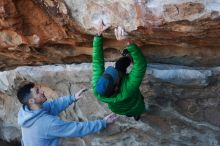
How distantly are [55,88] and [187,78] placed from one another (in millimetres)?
1355

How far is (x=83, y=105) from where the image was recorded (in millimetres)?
4441

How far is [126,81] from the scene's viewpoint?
11.2ft

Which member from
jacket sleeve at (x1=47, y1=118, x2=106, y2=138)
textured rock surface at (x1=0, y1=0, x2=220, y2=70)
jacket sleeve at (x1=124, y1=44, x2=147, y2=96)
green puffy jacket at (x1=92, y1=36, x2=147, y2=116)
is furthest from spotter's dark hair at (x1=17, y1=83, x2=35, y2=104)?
jacket sleeve at (x1=124, y1=44, x2=147, y2=96)

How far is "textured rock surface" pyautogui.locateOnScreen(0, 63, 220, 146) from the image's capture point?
149 inches

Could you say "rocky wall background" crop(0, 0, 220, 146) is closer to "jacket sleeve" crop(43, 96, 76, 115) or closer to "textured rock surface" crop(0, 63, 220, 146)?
"textured rock surface" crop(0, 63, 220, 146)

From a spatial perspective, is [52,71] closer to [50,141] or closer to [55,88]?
[55,88]

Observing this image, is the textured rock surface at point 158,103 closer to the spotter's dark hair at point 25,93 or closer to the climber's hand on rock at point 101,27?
the climber's hand on rock at point 101,27

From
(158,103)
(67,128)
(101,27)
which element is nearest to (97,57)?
(101,27)

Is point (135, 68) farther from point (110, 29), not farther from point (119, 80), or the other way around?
point (110, 29)

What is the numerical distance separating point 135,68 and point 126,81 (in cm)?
13

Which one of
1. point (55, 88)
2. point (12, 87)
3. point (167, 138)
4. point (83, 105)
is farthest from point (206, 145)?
point (12, 87)

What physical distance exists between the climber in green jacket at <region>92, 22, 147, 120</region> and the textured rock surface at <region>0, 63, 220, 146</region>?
15.6 inches

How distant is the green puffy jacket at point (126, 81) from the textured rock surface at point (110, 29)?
0.69 ft

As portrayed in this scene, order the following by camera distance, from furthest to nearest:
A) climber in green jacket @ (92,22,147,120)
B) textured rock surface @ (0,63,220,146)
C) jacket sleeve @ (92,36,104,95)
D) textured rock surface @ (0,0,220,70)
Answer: textured rock surface @ (0,63,220,146) < jacket sleeve @ (92,36,104,95) < climber in green jacket @ (92,22,147,120) < textured rock surface @ (0,0,220,70)
